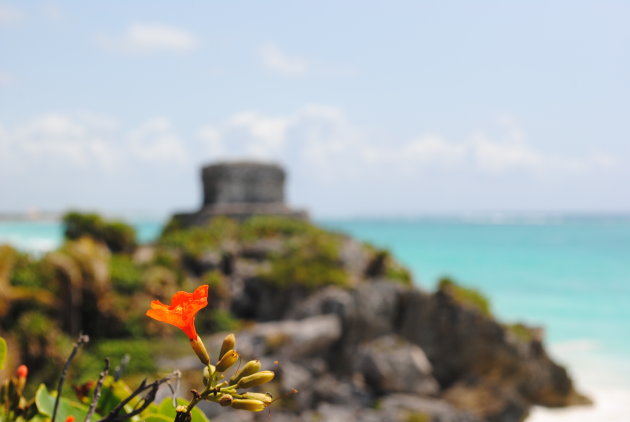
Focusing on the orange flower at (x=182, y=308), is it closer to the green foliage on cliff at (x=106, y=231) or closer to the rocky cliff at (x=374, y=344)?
the rocky cliff at (x=374, y=344)

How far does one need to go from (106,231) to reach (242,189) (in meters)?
7.26

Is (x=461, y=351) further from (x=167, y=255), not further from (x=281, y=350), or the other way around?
(x=167, y=255)

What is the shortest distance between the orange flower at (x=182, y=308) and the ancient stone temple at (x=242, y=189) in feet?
80.0

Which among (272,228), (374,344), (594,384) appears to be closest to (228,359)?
(374,344)

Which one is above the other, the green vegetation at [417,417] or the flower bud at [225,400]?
the flower bud at [225,400]

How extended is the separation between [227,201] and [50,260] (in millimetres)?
13141

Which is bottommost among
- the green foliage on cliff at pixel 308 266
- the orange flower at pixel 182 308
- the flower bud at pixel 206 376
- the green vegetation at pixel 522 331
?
the green vegetation at pixel 522 331

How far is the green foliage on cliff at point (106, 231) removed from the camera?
68.2ft

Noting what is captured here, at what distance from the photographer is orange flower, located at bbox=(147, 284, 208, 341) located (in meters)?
1.29

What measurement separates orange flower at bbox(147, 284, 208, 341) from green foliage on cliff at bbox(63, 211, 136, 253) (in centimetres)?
2048

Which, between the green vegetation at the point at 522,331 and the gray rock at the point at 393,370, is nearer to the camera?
the gray rock at the point at 393,370

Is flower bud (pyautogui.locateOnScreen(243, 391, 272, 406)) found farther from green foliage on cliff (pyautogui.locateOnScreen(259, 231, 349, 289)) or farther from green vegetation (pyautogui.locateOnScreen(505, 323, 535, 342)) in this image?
green vegetation (pyautogui.locateOnScreen(505, 323, 535, 342))

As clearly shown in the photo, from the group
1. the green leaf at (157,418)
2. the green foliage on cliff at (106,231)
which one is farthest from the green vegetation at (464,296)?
the green leaf at (157,418)

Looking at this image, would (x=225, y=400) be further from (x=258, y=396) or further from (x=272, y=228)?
(x=272, y=228)
